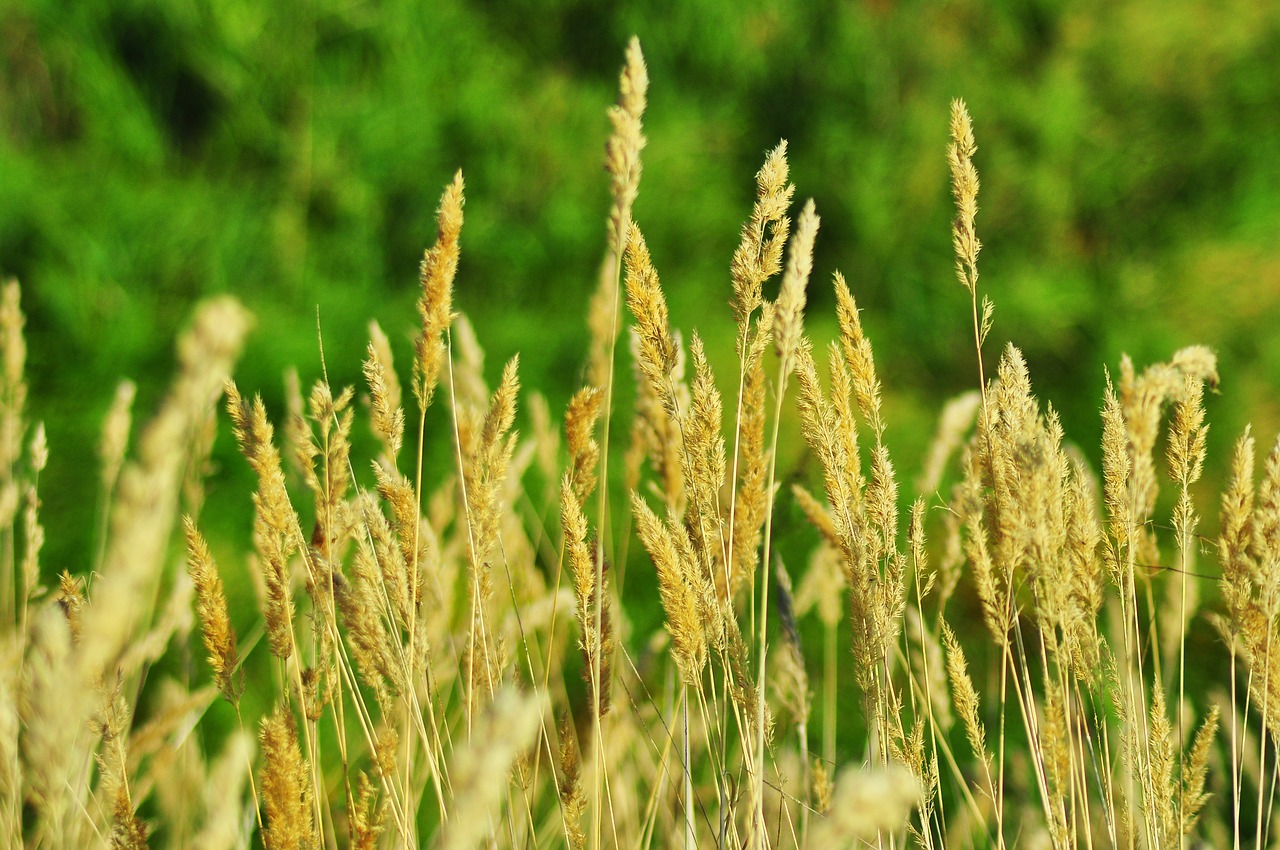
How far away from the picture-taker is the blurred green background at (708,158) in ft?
8.78

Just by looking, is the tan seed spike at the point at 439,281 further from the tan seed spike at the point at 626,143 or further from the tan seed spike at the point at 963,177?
the tan seed spike at the point at 963,177

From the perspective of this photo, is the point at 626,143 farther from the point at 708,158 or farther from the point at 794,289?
the point at 708,158

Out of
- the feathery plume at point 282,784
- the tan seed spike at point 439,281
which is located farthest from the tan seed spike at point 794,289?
the feathery plume at point 282,784

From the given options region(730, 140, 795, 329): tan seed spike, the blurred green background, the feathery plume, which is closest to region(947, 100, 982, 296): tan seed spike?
region(730, 140, 795, 329): tan seed spike

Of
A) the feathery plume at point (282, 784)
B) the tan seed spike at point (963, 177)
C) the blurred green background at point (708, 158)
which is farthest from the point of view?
the blurred green background at point (708, 158)

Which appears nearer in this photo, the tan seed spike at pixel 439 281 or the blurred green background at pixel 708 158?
the tan seed spike at pixel 439 281

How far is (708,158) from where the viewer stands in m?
3.04

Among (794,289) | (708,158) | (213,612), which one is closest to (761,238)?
(794,289)

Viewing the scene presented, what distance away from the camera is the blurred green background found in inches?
105

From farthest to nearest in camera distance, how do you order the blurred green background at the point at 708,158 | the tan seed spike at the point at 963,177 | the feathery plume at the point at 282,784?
1. the blurred green background at the point at 708,158
2. the tan seed spike at the point at 963,177
3. the feathery plume at the point at 282,784

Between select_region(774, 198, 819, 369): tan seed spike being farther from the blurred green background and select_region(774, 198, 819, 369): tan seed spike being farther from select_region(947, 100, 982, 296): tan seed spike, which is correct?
the blurred green background

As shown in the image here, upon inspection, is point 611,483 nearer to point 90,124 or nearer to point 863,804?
point 90,124

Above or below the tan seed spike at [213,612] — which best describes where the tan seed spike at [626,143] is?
above

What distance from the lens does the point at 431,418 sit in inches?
96.2
